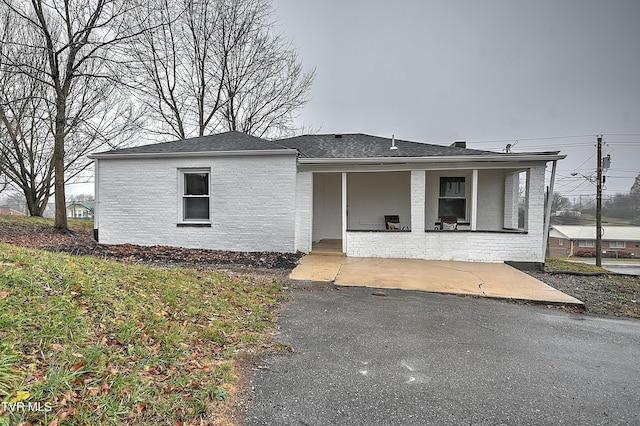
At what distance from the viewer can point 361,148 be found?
34.8ft

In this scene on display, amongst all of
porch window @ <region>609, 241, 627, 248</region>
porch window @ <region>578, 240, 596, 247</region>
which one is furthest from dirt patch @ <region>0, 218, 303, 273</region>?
porch window @ <region>609, 241, 627, 248</region>

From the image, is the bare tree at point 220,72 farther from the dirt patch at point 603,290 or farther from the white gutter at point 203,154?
the dirt patch at point 603,290

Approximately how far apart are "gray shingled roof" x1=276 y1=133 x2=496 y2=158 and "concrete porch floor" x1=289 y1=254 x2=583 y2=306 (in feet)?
10.3

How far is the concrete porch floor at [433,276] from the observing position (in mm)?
5703

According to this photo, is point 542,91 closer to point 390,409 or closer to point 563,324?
point 563,324

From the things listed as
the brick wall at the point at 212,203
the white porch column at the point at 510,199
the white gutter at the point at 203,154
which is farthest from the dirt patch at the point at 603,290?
the white gutter at the point at 203,154

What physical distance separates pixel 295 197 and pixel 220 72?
1328 centimetres

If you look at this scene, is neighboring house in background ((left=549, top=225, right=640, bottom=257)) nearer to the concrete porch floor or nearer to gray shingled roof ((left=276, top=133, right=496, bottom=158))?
gray shingled roof ((left=276, top=133, right=496, bottom=158))

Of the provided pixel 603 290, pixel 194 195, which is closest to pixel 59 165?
pixel 194 195

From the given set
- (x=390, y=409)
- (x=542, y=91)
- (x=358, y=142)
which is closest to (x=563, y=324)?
(x=390, y=409)

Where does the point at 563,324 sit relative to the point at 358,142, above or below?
below

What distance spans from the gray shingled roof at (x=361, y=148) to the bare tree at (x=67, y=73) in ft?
23.0

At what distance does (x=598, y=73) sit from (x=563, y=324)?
19728 mm

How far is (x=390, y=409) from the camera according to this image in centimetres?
230
